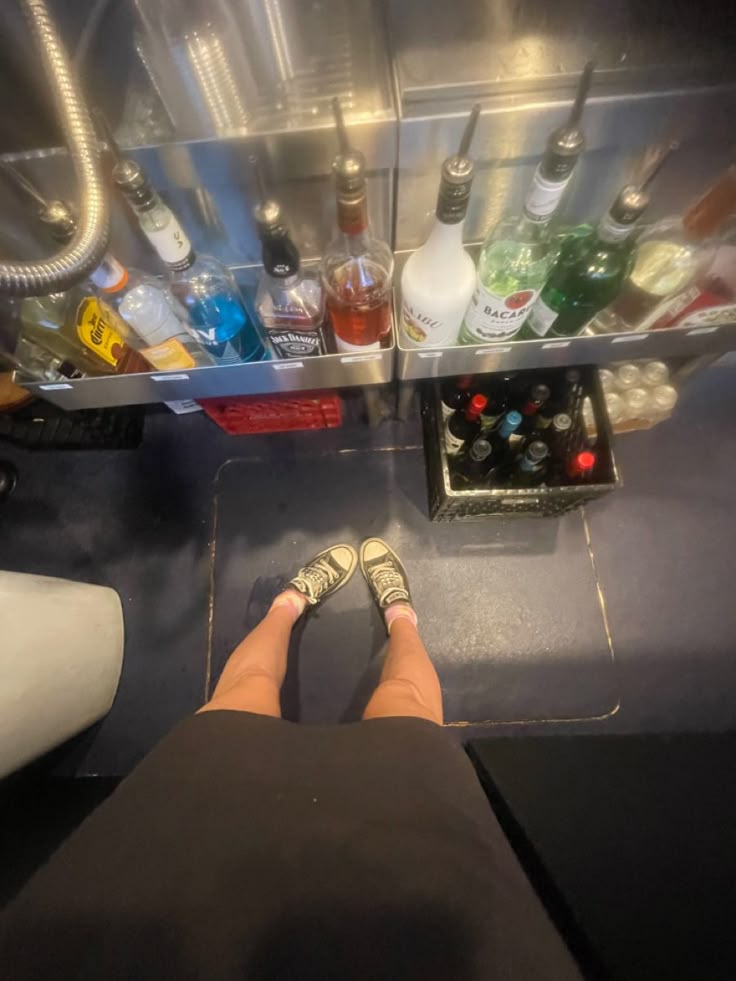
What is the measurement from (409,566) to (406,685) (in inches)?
16.2

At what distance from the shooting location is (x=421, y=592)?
4.17 ft

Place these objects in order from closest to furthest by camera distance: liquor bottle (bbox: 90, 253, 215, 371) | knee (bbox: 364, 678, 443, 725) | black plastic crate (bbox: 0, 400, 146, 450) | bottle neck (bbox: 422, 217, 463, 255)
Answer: bottle neck (bbox: 422, 217, 463, 255) → liquor bottle (bbox: 90, 253, 215, 371) → knee (bbox: 364, 678, 443, 725) → black plastic crate (bbox: 0, 400, 146, 450)

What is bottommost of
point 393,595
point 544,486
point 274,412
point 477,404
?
point 393,595

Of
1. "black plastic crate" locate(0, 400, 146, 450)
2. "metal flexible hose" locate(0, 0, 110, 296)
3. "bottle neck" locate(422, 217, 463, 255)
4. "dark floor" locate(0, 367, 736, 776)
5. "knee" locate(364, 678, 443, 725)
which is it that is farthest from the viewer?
"black plastic crate" locate(0, 400, 146, 450)

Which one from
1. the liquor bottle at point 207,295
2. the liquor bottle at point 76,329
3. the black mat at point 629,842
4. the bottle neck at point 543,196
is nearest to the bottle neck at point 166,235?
the liquor bottle at point 207,295

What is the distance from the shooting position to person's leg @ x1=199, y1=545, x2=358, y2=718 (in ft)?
2.85

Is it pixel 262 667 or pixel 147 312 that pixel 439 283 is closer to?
pixel 147 312

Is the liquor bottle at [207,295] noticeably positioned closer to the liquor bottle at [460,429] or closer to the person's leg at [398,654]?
the liquor bottle at [460,429]

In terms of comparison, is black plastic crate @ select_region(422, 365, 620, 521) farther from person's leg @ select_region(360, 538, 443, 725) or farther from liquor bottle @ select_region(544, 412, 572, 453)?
person's leg @ select_region(360, 538, 443, 725)

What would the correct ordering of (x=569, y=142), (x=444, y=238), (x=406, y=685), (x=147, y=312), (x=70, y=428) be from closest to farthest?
1. (x=569, y=142)
2. (x=444, y=238)
3. (x=147, y=312)
4. (x=406, y=685)
5. (x=70, y=428)

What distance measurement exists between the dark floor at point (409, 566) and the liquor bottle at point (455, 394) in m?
0.27

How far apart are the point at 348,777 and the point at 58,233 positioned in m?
0.71

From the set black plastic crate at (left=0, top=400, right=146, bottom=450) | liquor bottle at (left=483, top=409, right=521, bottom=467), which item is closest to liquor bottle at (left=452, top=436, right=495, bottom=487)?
liquor bottle at (left=483, top=409, right=521, bottom=467)

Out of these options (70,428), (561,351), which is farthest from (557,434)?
(70,428)
